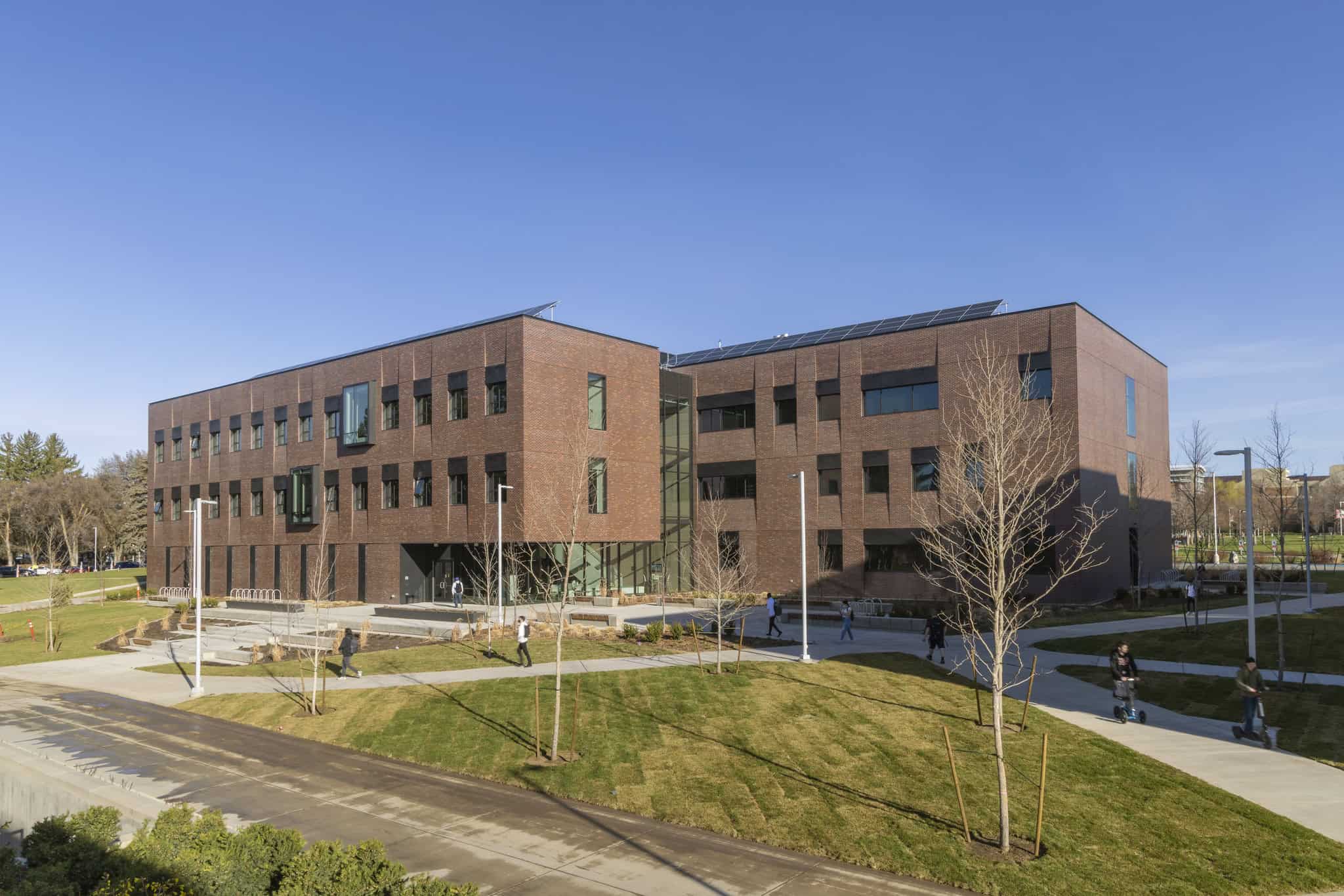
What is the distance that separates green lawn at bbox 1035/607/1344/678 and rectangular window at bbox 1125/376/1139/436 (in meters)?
19.5

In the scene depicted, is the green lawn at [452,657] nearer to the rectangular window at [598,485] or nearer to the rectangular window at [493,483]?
the rectangular window at [493,483]

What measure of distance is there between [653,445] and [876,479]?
548 inches

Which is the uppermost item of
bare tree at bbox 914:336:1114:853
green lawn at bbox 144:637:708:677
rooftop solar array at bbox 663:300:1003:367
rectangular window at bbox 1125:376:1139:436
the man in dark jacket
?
rooftop solar array at bbox 663:300:1003:367

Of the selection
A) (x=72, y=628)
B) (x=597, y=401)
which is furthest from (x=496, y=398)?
(x=72, y=628)

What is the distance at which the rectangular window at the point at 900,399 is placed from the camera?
162 ft

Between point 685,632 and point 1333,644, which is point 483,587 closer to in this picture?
point 685,632

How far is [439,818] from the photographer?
48.6 ft

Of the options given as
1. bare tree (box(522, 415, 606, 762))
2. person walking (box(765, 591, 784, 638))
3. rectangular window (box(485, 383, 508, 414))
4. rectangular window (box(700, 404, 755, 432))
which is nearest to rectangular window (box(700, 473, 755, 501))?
rectangular window (box(700, 404, 755, 432))

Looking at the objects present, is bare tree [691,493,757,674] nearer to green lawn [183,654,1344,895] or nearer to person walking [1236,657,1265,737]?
green lawn [183,654,1344,895]

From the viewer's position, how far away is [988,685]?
2269cm

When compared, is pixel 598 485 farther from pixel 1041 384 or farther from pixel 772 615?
pixel 1041 384

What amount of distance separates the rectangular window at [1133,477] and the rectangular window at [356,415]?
153ft

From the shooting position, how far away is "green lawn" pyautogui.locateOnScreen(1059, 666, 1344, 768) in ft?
58.4

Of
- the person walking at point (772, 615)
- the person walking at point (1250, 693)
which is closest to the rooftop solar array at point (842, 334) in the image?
the person walking at point (772, 615)
